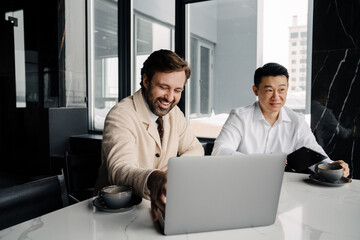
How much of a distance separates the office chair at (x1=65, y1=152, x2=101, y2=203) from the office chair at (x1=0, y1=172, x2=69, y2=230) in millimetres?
353

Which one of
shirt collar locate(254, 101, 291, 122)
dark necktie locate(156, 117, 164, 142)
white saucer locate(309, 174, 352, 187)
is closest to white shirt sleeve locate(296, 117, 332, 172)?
shirt collar locate(254, 101, 291, 122)

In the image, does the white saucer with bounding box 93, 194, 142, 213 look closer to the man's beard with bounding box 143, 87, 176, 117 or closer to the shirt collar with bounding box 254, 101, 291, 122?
the man's beard with bounding box 143, 87, 176, 117

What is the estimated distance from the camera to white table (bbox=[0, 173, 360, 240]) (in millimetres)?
786

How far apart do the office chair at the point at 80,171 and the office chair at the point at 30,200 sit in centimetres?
35

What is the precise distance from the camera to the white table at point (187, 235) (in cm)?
79

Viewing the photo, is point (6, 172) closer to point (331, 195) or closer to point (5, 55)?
point (5, 55)

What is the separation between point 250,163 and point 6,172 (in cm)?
440

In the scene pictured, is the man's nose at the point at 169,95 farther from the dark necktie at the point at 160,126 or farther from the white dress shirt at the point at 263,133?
the white dress shirt at the point at 263,133

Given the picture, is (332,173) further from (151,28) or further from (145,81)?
(151,28)


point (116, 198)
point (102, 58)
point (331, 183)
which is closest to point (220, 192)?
point (116, 198)

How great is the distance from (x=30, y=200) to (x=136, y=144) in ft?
1.76

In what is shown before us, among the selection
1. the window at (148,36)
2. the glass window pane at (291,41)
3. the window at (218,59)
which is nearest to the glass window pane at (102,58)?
the window at (148,36)

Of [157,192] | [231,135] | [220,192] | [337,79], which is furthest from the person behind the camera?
[337,79]

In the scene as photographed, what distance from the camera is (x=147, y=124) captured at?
1.49 metres
